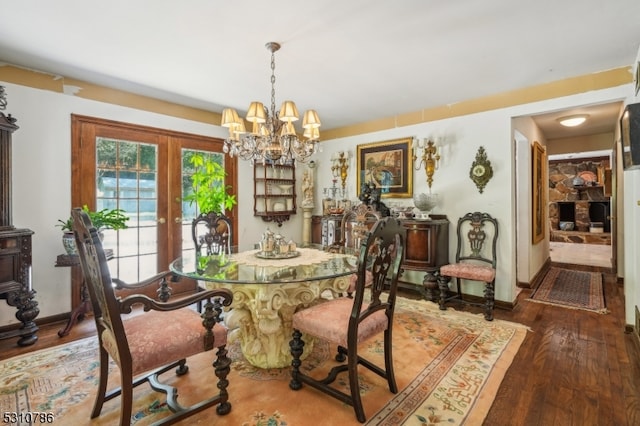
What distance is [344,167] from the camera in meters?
5.00

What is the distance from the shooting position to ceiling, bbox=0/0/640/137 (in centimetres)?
200

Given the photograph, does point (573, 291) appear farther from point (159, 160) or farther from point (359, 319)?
point (159, 160)

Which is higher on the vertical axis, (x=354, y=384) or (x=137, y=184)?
(x=137, y=184)

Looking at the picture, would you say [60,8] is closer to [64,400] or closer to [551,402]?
[64,400]

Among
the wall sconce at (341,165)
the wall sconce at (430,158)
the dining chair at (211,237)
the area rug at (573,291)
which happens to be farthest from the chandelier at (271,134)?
the area rug at (573,291)

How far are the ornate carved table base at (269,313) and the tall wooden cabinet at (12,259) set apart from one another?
1675 mm

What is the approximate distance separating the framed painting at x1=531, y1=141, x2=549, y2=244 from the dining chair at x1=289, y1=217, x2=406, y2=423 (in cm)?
361

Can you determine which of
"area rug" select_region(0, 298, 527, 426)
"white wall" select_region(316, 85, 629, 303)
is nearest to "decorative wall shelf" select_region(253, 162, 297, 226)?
"white wall" select_region(316, 85, 629, 303)

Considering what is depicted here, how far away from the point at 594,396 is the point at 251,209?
13.5 ft

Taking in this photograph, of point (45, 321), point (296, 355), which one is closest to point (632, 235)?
point (296, 355)

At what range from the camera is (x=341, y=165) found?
5035 mm

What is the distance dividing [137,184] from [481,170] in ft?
13.2

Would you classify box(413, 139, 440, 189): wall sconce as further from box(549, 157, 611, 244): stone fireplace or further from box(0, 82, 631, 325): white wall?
box(549, 157, 611, 244): stone fireplace

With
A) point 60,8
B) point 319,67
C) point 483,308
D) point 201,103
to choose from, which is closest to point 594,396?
point 483,308
